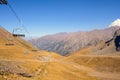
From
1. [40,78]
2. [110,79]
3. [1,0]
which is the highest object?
[1,0]

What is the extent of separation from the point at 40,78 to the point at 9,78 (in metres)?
12.9

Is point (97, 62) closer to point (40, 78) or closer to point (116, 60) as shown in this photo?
point (116, 60)

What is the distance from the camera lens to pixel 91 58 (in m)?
144

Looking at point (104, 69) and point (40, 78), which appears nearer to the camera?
point (40, 78)

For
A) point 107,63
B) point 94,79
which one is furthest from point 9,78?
point 107,63

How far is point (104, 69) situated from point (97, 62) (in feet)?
49.6

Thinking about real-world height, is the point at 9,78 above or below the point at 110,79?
above

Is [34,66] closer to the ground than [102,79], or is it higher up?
higher up

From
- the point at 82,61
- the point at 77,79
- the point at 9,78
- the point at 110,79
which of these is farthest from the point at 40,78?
the point at 82,61

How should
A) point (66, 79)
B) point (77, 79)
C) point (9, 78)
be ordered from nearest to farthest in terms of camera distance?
point (9, 78) < point (66, 79) < point (77, 79)

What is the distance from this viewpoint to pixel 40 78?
5422 centimetres

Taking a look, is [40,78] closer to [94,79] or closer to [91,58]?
[94,79]

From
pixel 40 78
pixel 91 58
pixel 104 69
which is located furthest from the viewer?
pixel 91 58

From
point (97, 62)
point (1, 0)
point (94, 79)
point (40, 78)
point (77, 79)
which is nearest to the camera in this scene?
point (1, 0)
